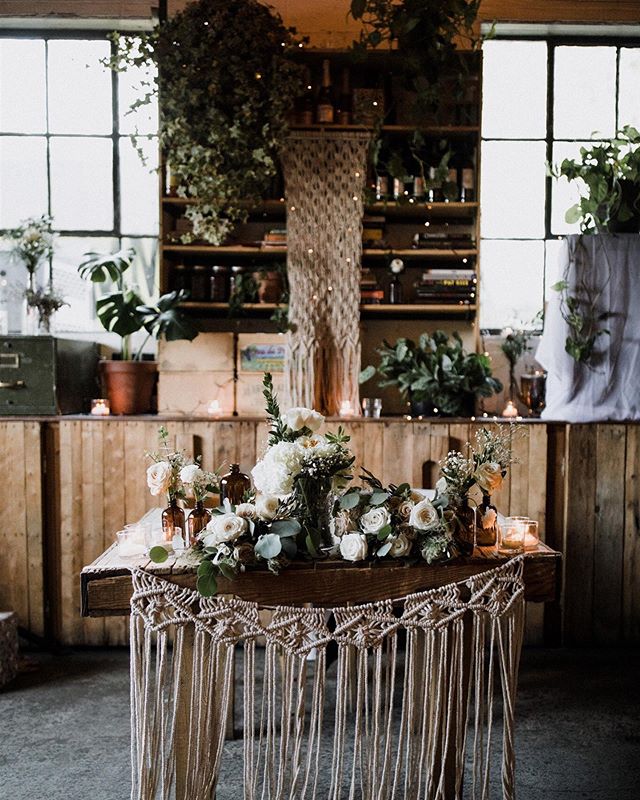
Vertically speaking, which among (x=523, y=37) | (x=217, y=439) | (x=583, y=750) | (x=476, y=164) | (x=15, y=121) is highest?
(x=523, y=37)

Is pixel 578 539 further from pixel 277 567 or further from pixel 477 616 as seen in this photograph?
pixel 277 567

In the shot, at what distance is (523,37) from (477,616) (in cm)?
390

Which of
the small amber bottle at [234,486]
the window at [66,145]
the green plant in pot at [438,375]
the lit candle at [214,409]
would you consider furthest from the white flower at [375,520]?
the window at [66,145]

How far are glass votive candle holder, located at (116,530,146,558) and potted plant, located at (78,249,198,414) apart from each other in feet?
5.19

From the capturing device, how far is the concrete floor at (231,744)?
2.64 m

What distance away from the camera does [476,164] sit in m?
4.12

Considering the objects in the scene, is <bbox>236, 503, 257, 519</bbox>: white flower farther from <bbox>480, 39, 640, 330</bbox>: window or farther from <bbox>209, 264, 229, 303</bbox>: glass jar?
<bbox>480, 39, 640, 330</bbox>: window

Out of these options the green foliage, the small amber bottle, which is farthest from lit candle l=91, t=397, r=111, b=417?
the green foliage

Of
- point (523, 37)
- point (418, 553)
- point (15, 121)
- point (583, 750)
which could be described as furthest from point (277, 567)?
point (523, 37)

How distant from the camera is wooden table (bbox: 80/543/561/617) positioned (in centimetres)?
225

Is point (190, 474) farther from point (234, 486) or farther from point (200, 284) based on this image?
point (200, 284)

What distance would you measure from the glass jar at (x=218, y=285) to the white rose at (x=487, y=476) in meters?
2.28

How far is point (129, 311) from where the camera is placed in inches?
156

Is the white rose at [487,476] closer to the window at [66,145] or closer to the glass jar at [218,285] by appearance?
the glass jar at [218,285]
